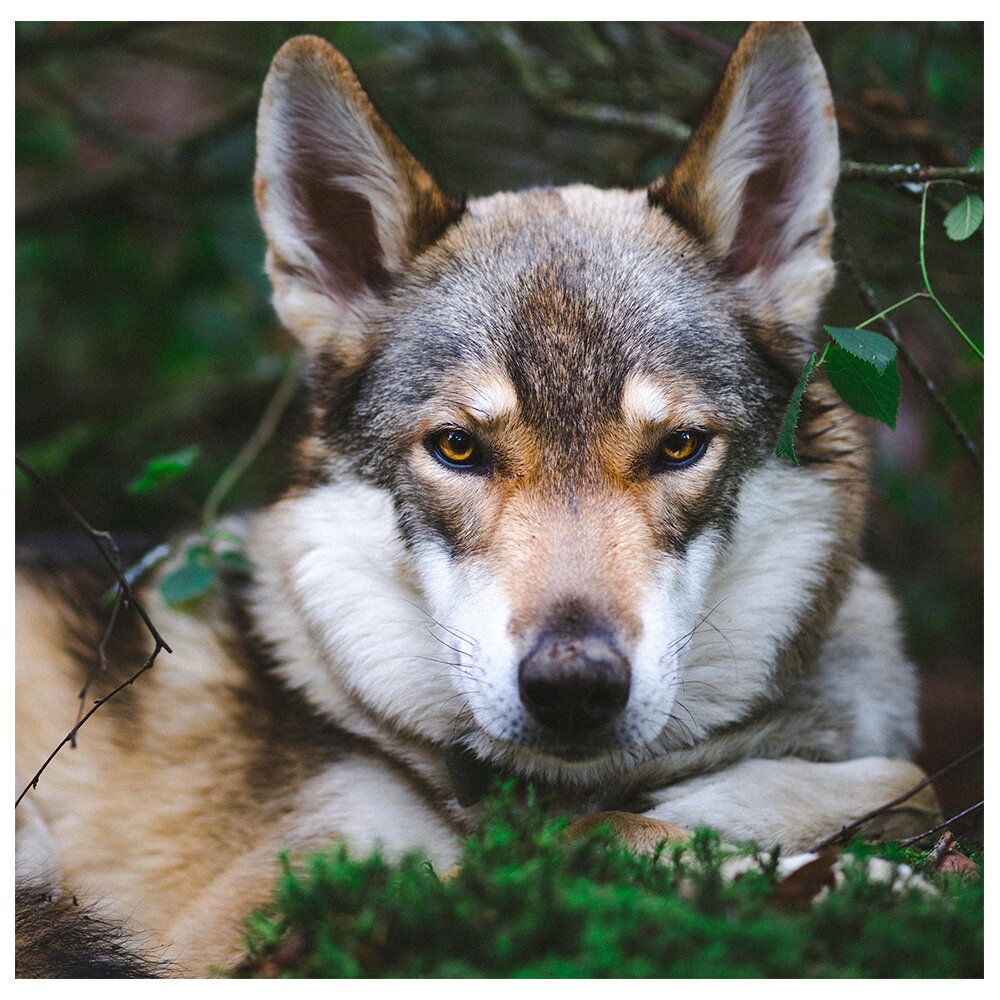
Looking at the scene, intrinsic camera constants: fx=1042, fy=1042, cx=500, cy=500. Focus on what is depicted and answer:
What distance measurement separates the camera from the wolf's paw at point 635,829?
2.39 meters

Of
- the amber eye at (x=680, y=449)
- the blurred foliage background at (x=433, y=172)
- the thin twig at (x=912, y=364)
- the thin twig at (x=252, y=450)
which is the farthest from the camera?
the blurred foliage background at (x=433, y=172)

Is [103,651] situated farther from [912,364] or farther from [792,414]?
[912,364]

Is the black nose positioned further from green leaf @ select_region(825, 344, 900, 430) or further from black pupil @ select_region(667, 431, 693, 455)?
green leaf @ select_region(825, 344, 900, 430)

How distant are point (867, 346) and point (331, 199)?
1.61 metres

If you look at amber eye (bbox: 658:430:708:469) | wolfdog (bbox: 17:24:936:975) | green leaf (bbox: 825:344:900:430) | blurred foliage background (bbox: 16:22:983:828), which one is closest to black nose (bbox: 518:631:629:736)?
wolfdog (bbox: 17:24:936:975)

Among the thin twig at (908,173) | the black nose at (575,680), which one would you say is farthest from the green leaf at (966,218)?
the black nose at (575,680)

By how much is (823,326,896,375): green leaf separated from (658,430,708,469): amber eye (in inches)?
17.6

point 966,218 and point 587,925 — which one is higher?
point 966,218

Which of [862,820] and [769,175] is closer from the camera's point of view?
[862,820]

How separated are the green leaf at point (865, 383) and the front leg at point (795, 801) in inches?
37.6

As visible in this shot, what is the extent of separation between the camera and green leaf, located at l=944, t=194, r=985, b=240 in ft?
8.96

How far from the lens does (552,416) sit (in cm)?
266

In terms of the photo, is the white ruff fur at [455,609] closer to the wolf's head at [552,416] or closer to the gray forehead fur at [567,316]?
the wolf's head at [552,416]

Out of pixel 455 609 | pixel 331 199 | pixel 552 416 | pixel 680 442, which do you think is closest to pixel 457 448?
pixel 552 416
